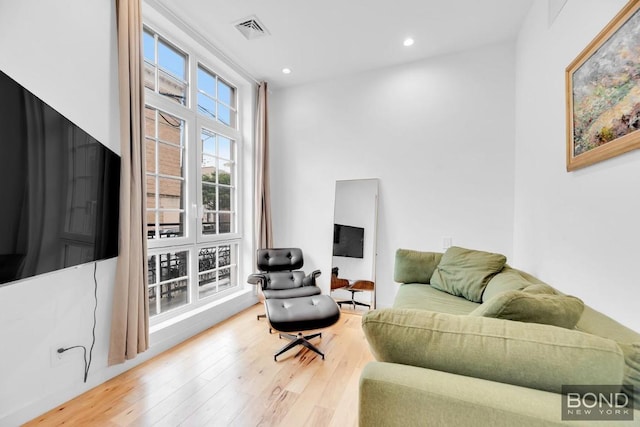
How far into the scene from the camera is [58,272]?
1.60 metres

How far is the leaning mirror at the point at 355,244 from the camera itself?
10.8 ft

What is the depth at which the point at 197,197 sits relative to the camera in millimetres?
2887

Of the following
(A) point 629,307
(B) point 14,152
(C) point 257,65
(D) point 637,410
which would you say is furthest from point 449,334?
(C) point 257,65

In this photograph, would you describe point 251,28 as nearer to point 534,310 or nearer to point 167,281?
point 167,281

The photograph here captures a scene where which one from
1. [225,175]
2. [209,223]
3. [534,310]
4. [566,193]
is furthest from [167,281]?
[566,193]

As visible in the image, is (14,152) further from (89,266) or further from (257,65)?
(257,65)

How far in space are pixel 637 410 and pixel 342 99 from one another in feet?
11.5

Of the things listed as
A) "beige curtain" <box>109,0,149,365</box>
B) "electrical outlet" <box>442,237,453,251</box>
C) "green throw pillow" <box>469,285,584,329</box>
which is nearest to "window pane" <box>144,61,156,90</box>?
"beige curtain" <box>109,0,149,365</box>

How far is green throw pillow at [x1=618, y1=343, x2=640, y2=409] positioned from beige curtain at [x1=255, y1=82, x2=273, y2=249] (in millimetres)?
3214

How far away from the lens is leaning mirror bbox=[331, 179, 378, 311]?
329cm

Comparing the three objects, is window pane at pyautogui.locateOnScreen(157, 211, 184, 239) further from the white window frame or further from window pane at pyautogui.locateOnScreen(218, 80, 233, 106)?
window pane at pyautogui.locateOnScreen(218, 80, 233, 106)

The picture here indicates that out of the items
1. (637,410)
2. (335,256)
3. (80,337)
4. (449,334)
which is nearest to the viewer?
(637,410)

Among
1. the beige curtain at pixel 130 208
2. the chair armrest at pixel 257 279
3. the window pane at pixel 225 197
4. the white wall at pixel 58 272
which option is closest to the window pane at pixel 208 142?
the window pane at pixel 225 197

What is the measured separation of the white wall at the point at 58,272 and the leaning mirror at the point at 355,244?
7.38 feet
